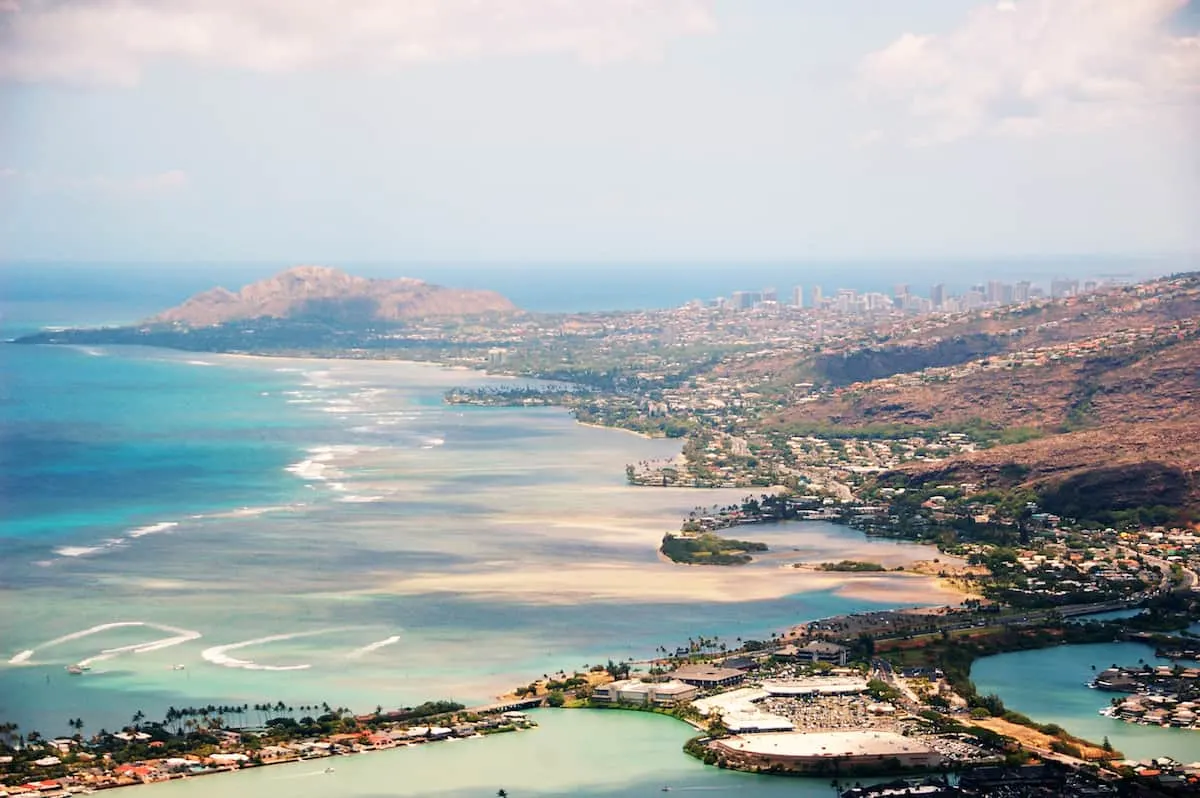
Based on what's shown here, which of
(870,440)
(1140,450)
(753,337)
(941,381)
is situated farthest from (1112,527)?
(753,337)

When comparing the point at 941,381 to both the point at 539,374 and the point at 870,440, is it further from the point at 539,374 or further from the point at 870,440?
the point at 539,374

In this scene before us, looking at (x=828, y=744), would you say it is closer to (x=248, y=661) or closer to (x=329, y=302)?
(x=248, y=661)

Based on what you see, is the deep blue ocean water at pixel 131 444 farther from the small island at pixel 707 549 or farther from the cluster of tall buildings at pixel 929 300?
the cluster of tall buildings at pixel 929 300

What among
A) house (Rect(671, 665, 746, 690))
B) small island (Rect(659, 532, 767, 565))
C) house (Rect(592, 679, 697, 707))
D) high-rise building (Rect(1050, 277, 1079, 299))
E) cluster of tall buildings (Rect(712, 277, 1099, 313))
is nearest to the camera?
house (Rect(592, 679, 697, 707))

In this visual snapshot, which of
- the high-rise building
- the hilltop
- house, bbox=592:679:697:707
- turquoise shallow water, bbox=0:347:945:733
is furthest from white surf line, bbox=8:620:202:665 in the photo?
the high-rise building

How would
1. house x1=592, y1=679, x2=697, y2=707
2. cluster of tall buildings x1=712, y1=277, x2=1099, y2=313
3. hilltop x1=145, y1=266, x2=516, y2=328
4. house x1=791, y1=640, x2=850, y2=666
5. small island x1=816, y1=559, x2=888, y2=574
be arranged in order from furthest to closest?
hilltop x1=145, y1=266, x2=516, y2=328
cluster of tall buildings x1=712, y1=277, x2=1099, y2=313
small island x1=816, y1=559, x2=888, y2=574
house x1=791, y1=640, x2=850, y2=666
house x1=592, y1=679, x2=697, y2=707

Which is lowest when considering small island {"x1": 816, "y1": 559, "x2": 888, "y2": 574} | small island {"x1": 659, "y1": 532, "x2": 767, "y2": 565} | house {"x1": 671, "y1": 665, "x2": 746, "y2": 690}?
small island {"x1": 816, "y1": 559, "x2": 888, "y2": 574}

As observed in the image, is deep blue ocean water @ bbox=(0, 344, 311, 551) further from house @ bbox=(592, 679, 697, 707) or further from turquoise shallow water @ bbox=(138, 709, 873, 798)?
turquoise shallow water @ bbox=(138, 709, 873, 798)
